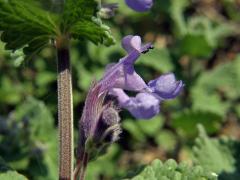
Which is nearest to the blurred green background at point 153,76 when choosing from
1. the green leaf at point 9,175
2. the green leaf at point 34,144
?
the green leaf at point 34,144

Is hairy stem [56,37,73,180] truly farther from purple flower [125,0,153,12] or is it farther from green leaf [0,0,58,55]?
purple flower [125,0,153,12]

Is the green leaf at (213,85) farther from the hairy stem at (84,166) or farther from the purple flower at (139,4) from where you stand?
the purple flower at (139,4)

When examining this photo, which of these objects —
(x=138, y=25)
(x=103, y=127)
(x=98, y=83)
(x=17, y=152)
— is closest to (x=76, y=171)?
(x=103, y=127)

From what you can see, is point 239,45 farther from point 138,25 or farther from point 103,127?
point 103,127

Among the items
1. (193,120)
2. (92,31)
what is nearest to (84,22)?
(92,31)

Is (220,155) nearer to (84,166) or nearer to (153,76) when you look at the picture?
(84,166)

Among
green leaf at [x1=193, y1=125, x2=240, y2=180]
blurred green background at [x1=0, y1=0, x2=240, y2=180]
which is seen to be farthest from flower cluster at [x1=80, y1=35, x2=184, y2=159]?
blurred green background at [x1=0, y1=0, x2=240, y2=180]
